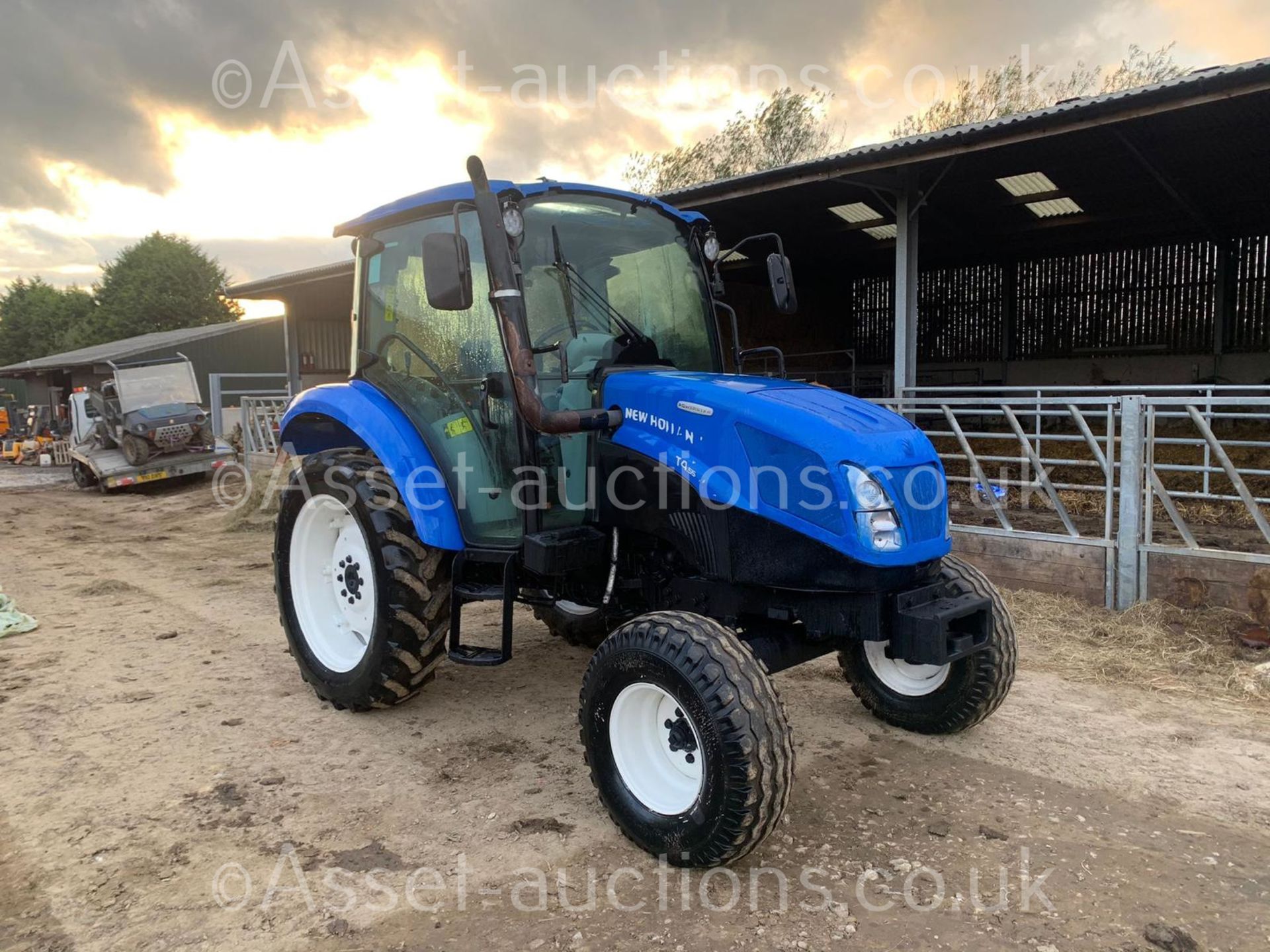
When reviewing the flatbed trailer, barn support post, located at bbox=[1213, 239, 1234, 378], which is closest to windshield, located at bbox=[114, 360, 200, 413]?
the flatbed trailer

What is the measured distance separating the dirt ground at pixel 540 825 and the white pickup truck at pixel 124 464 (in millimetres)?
9200

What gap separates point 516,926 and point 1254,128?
29.8 ft

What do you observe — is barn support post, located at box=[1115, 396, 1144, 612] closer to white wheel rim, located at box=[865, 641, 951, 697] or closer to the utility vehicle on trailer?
white wheel rim, located at box=[865, 641, 951, 697]

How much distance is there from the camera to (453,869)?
107 inches

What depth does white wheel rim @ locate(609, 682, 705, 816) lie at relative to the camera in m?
2.78

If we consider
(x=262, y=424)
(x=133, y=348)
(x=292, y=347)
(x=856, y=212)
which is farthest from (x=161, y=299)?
(x=856, y=212)

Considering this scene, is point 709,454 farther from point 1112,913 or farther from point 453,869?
point 1112,913

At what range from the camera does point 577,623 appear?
466 cm

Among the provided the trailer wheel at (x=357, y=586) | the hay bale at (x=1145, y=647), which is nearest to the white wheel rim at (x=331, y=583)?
the trailer wheel at (x=357, y=586)

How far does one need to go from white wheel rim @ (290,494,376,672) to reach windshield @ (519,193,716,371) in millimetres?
1398

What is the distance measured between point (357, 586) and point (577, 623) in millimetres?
1180

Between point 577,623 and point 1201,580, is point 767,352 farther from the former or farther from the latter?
point 1201,580

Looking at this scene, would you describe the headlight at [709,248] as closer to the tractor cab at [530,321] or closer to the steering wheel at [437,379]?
the tractor cab at [530,321]

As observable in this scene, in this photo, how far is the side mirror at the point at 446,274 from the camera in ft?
9.73
